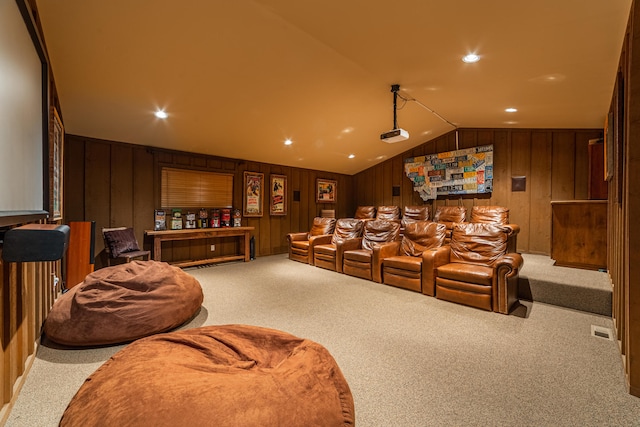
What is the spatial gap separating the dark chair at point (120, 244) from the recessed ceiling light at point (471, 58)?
5.10 metres

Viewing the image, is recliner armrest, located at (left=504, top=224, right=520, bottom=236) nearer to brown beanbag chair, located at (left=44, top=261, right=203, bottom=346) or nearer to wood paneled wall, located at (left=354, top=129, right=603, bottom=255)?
wood paneled wall, located at (left=354, top=129, right=603, bottom=255)

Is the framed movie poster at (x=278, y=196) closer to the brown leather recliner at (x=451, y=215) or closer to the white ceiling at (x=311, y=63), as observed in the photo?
the white ceiling at (x=311, y=63)

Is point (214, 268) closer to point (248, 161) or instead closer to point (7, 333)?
point (248, 161)

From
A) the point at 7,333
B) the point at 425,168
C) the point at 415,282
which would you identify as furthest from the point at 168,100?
the point at 425,168

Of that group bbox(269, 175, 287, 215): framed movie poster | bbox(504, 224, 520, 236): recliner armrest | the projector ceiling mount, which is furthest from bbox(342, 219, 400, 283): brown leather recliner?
bbox(269, 175, 287, 215): framed movie poster

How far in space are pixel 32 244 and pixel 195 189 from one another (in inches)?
181

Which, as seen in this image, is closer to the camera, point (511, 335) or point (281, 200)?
point (511, 335)

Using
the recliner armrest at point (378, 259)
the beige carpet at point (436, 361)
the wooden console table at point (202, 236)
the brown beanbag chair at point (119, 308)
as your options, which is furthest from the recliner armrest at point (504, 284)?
the wooden console table at point (202, 236)

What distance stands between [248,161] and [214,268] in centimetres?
245

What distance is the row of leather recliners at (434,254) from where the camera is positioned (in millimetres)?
3260

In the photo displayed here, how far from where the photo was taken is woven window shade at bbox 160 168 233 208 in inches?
212

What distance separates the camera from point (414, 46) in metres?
2.97

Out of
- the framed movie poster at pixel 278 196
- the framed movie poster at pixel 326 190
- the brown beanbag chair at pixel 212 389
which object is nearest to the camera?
the brown beanbag chair at pixel 212 389

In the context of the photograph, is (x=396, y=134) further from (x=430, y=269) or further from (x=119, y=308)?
(x=119, y=308)
